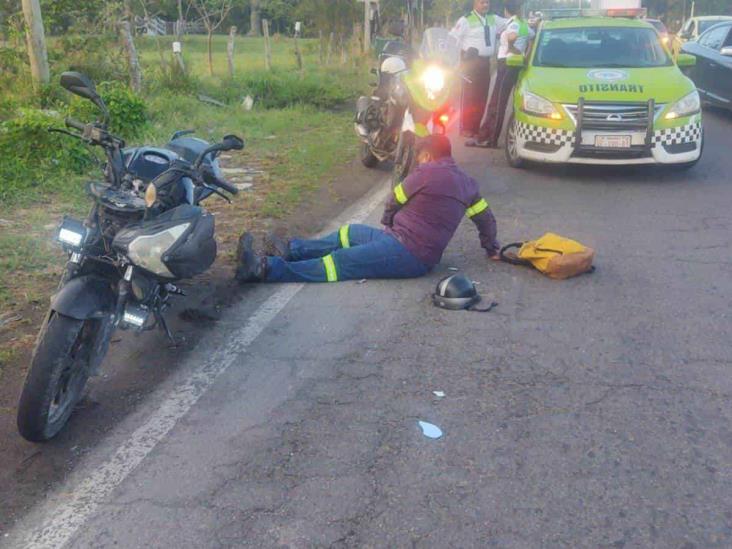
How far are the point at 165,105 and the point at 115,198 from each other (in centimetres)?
963

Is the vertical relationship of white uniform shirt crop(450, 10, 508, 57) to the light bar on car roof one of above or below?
above

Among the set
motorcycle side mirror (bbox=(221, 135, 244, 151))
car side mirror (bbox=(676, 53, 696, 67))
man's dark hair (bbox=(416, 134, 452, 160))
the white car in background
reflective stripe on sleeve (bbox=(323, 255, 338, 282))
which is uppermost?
motorcycle side mirror (bbox=(221, 135, 244, 151))

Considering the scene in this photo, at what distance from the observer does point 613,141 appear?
9.48 metres

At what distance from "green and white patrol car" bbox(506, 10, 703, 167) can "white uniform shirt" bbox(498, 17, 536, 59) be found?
1.44 meters

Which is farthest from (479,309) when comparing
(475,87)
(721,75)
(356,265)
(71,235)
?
(721,75)

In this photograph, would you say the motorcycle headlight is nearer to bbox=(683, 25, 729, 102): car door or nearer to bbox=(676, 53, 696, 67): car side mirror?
bbox=(676, 53, 696, 67): car side mirror

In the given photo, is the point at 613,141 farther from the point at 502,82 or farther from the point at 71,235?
the point at 71,235

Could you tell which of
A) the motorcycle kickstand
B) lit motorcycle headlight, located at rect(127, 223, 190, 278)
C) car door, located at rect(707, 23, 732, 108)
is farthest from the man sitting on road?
car door, located at rect(707, 23, 732, 108)

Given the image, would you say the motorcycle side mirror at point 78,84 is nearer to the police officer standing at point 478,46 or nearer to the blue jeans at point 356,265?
the blue jeans at point 356,265

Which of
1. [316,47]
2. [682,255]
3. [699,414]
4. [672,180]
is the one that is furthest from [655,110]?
[316,47]

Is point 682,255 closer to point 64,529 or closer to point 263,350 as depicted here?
point 263,350

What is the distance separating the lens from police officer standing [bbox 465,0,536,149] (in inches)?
462

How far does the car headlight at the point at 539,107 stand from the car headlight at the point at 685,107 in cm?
118

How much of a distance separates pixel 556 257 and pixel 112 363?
3.17m
